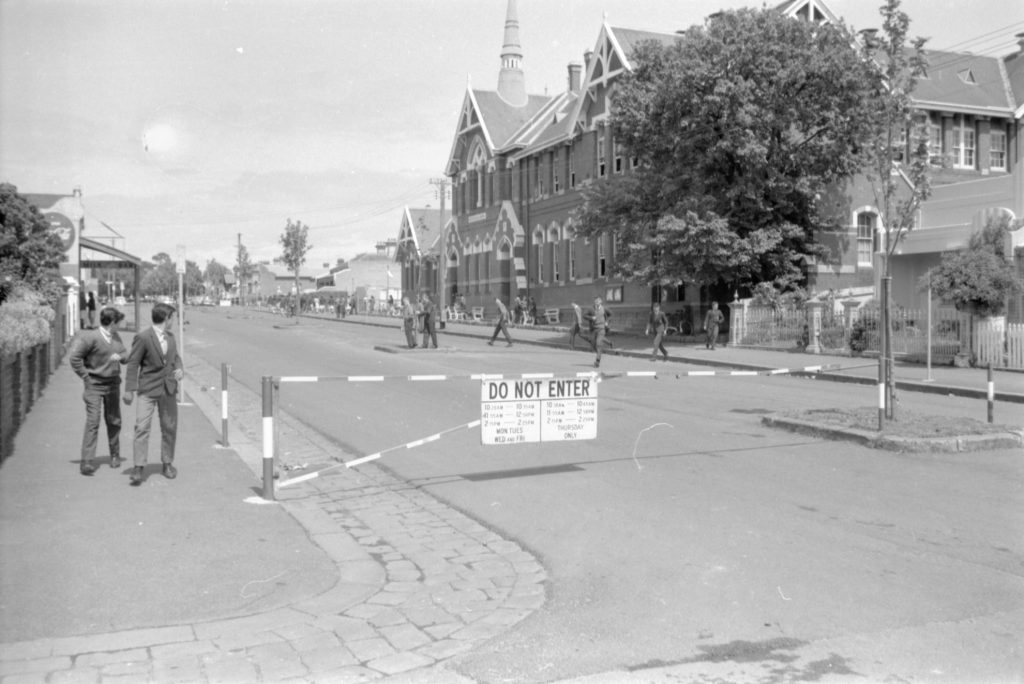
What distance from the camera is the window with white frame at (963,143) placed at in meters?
40.4

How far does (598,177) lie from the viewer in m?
46.1

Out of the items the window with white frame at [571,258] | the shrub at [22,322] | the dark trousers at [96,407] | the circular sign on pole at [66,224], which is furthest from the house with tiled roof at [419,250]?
the dark trousers at [96,407]

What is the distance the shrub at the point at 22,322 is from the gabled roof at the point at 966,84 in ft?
111

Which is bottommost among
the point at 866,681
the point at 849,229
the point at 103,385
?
the point at 866,681

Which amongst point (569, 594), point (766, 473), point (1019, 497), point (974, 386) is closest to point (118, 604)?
point (569, 594)

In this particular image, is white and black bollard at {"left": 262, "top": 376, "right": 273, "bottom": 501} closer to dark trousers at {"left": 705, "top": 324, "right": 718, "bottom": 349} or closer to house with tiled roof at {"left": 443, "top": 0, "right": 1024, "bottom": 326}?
house with tiled roof at {"left": 443, "top": 0, "right": 1024, "bottom": 326}

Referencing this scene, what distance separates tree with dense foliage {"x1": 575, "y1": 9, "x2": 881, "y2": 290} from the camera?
102 feet

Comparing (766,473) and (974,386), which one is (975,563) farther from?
(974,386)

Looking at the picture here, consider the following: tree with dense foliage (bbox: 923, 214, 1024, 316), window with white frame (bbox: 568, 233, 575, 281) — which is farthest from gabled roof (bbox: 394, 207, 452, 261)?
tree with dense foliage (bbox: 923, 214, 1024, 316)

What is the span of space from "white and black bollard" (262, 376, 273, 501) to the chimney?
53.6 meters

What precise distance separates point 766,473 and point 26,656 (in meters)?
7.04

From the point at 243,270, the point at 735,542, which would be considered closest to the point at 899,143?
the point at 735,542

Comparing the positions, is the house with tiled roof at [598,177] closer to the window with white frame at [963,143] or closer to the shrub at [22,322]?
the window with white frame at [963,143]

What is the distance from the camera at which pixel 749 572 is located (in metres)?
6.36
